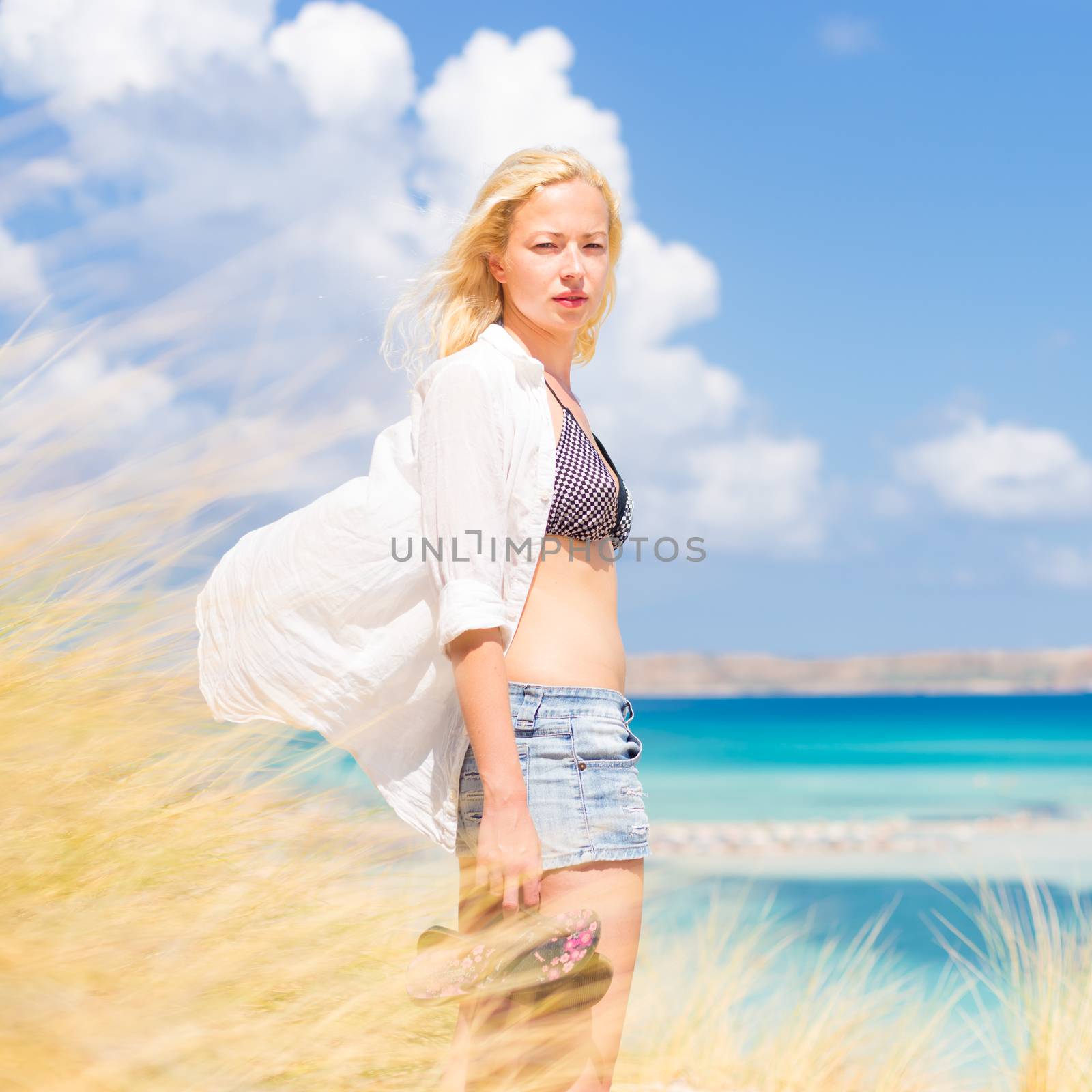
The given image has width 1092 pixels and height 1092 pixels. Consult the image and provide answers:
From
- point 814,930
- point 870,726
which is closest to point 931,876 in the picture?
point 814,930

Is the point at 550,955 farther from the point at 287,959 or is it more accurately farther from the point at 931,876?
the point at 931,876

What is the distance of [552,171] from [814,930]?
654 centimetres

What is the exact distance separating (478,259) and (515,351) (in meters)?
0.28

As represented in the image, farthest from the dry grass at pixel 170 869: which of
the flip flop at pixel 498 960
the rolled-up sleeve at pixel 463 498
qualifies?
the rolled-up sleeve at pixel 463 498

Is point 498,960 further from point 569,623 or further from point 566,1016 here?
point 569,623

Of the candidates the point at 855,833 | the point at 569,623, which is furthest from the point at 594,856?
the point at 855,833

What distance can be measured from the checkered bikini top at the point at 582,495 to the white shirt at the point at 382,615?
3 centimetres

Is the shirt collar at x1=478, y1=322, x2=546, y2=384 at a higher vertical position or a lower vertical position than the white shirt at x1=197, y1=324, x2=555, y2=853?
higher

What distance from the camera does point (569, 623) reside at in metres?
1.77

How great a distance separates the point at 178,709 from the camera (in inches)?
74.9

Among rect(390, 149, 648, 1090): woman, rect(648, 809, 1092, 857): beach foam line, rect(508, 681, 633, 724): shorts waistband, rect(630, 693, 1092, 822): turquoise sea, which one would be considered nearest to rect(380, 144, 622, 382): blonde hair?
rect(390, 149, 648, 1090): woman

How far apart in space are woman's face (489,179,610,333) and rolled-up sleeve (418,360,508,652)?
266 millimetres

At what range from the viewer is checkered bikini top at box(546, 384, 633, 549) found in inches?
70.0

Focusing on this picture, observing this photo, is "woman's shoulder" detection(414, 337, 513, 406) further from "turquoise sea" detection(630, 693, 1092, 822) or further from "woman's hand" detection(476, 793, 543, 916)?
"turquoise sea" detection(630, 693, 1092, 822)
